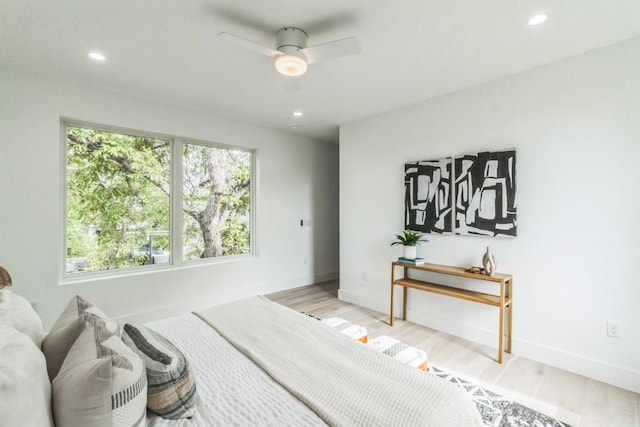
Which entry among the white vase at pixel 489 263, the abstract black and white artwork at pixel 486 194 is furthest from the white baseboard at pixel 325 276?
the white vase at pixel 489 263

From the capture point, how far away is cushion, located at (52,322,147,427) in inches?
30.5

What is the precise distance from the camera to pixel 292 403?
3.72 ft

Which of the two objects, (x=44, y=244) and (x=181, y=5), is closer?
(x=181, y=5)

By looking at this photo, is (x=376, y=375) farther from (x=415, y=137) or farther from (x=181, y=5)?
(x=415, y=137)

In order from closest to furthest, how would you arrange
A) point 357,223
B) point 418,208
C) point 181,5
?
point 181,5 < point 418,208 < point 357,223

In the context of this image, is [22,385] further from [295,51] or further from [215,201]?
[215,201]

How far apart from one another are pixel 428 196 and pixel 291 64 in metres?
2.09

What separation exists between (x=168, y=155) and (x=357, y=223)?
264cm

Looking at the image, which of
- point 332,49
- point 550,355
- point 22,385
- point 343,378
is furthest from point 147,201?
point 550,355

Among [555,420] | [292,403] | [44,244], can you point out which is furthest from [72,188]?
[555,420]

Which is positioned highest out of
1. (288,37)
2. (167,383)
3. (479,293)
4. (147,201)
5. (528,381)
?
(288,37)

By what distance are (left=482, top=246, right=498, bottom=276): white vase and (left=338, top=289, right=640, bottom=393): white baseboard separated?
0.65m

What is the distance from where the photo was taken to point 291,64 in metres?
1.99

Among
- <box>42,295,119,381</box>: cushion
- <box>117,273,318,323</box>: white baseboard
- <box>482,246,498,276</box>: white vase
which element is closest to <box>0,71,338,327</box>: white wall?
<box>117,273,318,323</box>: white baseboard
